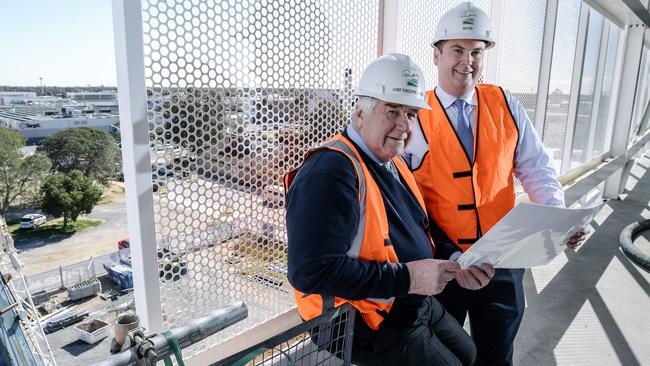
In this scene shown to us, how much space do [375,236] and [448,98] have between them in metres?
0.86

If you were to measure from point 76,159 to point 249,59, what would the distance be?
180 centimetres

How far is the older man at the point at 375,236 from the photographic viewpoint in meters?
1.16

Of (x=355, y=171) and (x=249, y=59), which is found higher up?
(x=249, y=59)

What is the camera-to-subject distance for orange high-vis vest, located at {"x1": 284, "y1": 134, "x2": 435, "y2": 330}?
4.07ft

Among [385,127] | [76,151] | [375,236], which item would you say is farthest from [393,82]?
[76,151]

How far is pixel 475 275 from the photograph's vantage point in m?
1.51

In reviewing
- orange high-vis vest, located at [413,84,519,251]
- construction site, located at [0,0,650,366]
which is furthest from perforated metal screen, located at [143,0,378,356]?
orange high-vis vest, located at [413,84,519,251]

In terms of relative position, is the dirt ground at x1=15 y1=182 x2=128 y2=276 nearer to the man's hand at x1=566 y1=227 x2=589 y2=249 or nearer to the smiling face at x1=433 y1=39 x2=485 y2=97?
the smiling face at x1=433 y1=39 x2=485 y2=97

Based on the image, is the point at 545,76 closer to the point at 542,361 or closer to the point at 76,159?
the point at 542,361

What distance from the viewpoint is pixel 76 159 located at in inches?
105

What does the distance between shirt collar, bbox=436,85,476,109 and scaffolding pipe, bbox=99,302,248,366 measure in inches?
47.6

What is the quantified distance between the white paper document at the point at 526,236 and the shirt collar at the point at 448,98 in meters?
0.66

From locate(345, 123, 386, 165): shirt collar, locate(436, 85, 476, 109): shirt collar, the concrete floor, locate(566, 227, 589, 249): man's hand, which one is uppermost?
locate(436, 85, 476, 109): shirt collar

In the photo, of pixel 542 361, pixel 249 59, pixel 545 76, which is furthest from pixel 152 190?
pixel 545 76
